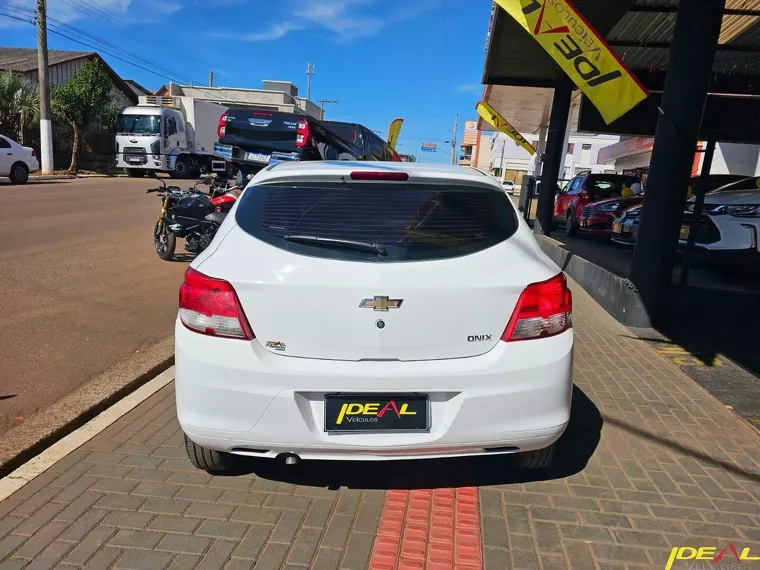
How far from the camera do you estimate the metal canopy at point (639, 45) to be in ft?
29.4

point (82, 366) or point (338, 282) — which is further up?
point (338, 282)

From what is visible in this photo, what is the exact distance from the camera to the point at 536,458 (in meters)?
3.08

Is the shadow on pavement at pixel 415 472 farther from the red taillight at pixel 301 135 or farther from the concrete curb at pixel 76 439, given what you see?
the red taillight at pixel 301 135

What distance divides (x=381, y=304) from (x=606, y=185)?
48.0 ft

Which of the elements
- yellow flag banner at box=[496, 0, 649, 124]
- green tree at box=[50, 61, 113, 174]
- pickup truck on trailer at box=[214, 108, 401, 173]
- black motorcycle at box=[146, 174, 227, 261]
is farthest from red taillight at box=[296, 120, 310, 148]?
green tree at box=[50, 61, 113, 174]

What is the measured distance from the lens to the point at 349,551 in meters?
2.54

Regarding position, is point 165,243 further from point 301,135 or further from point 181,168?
point 181,168

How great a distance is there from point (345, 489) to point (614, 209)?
12.0 metres

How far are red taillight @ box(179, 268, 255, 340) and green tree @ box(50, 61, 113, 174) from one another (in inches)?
1144

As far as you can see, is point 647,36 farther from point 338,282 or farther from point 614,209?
point 338,282

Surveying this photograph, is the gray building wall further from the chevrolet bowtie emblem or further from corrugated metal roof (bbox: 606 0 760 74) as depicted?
the chevrolet bowtie emblem

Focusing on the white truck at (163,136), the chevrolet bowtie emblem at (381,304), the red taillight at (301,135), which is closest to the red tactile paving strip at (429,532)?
the chevrolet bowtie emblem at (381,304)

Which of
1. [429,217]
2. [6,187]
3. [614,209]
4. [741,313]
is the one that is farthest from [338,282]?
[6,187]

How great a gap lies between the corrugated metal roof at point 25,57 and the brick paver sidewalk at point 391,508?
35252 millimetres
